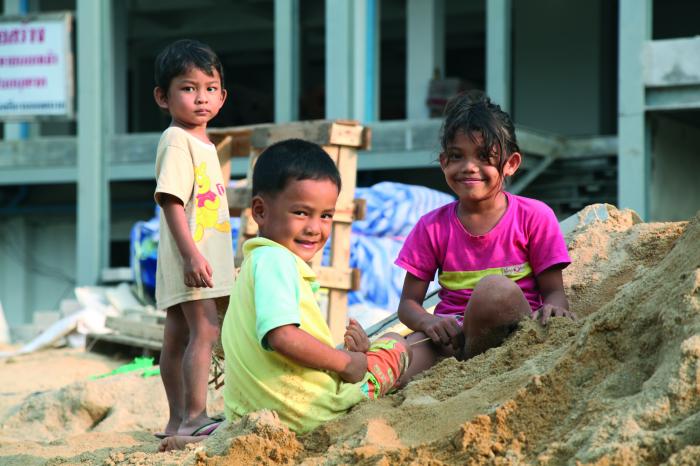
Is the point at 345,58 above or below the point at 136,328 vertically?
above

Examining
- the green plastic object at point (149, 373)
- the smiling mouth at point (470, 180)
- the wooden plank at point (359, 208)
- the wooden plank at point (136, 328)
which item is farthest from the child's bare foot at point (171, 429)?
the wooden plank at point (136, 328)

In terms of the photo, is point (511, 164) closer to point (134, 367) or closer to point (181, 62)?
point (181, 62)

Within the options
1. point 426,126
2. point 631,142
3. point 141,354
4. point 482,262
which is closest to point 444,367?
point 482,262

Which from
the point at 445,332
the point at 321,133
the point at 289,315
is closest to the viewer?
the point at 289,315

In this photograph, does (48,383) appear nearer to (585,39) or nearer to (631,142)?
(631,142)

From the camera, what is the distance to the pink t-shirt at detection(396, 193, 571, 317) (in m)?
3.93

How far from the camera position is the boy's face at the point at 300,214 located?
Result: 3.18m

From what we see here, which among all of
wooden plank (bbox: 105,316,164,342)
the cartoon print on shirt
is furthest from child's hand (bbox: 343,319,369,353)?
wooden plank (bbox: 105,316,164,342)

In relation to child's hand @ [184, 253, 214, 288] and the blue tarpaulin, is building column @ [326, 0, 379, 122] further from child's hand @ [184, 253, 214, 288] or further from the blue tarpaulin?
child's hand @ [184, 253, 214, 288]

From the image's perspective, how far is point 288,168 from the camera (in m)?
3.18

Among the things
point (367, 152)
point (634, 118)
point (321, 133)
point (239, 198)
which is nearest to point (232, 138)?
point (239, 198)

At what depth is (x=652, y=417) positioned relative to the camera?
2354mm

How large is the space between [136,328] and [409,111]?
5.88 metres

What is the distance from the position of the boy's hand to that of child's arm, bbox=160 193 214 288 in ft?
2.99
